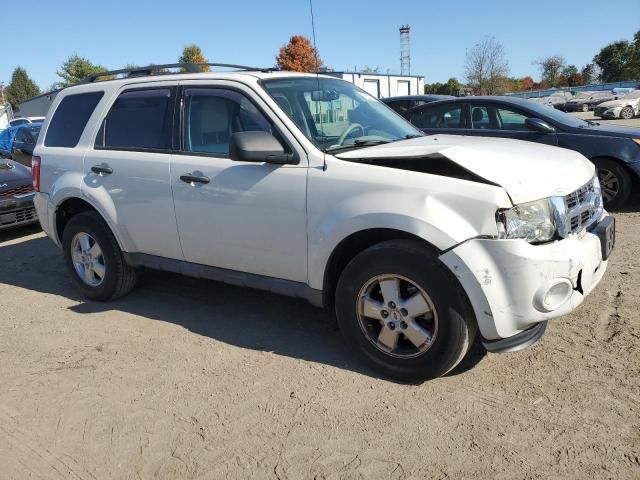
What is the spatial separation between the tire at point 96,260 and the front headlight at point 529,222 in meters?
3.35

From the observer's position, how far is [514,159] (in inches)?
126

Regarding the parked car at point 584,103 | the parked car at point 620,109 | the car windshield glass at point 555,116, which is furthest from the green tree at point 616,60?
the car windshield glass at point 555,116

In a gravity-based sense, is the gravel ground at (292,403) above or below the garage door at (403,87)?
below

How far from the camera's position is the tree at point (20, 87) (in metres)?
80.2

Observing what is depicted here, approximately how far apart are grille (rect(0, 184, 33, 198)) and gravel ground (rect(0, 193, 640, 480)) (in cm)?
402

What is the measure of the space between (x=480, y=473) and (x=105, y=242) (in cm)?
362

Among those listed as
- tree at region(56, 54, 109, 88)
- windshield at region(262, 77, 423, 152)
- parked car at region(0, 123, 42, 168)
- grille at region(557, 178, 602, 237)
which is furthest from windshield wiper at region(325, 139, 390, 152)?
tree at region(56, 54, 109, 88)

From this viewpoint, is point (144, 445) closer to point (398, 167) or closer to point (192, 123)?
point (398, 167)

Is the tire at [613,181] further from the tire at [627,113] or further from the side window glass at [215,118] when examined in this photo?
the tire at [627,113]

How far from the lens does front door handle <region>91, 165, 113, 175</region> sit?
4492 mm

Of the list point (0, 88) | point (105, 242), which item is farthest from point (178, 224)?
point (0, 88)

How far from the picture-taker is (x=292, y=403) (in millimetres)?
3150

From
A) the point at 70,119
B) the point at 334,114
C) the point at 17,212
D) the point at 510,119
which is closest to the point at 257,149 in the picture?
the point at 334,114

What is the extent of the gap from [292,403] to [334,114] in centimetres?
206
